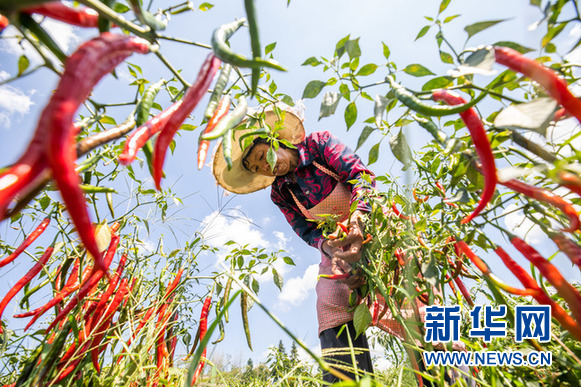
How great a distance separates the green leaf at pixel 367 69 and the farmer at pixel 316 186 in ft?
2.35

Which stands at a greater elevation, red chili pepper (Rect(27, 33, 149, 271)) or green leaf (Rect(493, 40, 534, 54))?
green leaf (Rect(493, 40, 534, 54))

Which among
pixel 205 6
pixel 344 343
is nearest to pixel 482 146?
pixel 205 6

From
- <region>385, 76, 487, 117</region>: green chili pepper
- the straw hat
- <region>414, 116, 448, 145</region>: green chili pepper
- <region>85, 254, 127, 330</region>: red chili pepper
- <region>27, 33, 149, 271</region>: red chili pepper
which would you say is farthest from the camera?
the straw hat

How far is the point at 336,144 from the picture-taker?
1.81 metres

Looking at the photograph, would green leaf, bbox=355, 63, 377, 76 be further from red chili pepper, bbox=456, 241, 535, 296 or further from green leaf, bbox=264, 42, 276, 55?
red chili pepper, bbox=456, 241, 535, 296

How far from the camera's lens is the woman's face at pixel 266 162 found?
189cm

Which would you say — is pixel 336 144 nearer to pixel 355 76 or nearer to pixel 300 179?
pixel 300 179

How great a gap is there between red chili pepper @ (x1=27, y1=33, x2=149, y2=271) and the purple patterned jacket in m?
1.38

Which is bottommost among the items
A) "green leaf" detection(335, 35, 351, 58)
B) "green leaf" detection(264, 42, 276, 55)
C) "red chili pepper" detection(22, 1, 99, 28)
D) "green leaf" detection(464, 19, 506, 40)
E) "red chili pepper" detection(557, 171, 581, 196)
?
"red chili pepper" detection(557, 171, 581, 196)

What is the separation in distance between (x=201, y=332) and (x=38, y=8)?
125cm

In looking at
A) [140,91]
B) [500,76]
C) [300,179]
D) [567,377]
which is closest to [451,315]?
[567,377]

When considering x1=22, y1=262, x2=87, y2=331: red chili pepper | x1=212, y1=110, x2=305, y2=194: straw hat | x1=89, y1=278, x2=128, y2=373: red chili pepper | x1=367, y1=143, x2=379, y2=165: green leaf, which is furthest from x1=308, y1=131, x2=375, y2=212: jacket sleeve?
x1=22, y1=262, x2=87, y2=331: red chili pepper

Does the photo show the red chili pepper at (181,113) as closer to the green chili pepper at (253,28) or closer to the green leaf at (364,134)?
the green chili pepper at (253,28)

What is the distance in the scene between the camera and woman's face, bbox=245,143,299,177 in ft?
6.19
